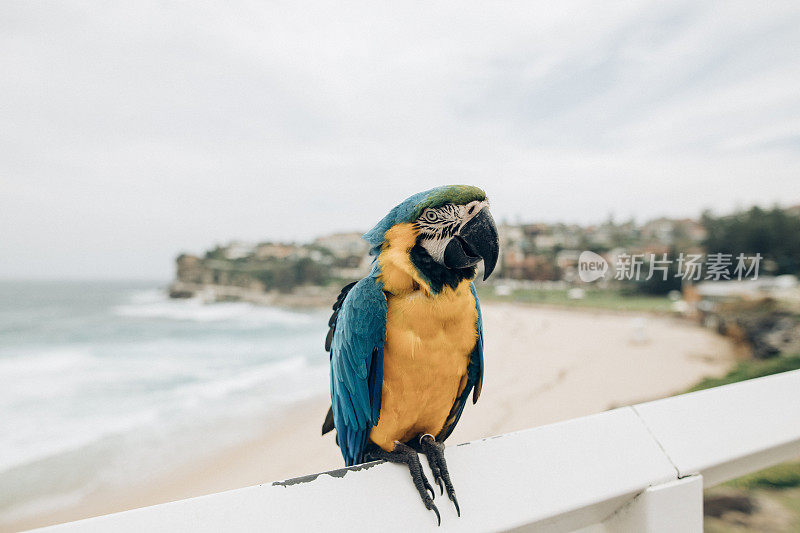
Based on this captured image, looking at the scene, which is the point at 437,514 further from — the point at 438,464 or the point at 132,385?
the point at 132,385

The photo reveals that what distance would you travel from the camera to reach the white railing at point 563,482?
35cm

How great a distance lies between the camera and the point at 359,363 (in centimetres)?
68

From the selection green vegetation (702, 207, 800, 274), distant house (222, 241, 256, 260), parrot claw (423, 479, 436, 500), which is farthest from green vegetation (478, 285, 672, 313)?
parrot claw (423, 479, 436, 500)

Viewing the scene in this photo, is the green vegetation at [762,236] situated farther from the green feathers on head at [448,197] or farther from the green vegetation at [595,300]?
the green feathers on head at [448,197]

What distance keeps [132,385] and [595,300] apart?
10151 millimetres

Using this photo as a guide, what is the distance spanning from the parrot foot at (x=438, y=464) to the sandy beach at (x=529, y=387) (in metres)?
1.70

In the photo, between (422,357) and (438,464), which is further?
(422,357)

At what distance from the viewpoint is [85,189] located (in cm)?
1051

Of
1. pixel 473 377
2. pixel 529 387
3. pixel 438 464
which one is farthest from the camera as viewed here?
pixel 529 387

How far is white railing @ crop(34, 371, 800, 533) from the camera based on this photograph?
1.15 ft

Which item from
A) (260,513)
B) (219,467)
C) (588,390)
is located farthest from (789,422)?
(588,390)

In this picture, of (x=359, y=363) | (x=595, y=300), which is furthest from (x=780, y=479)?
(x=595, y=300)

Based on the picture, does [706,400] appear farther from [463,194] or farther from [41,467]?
[41,467]

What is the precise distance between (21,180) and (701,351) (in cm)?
1537
